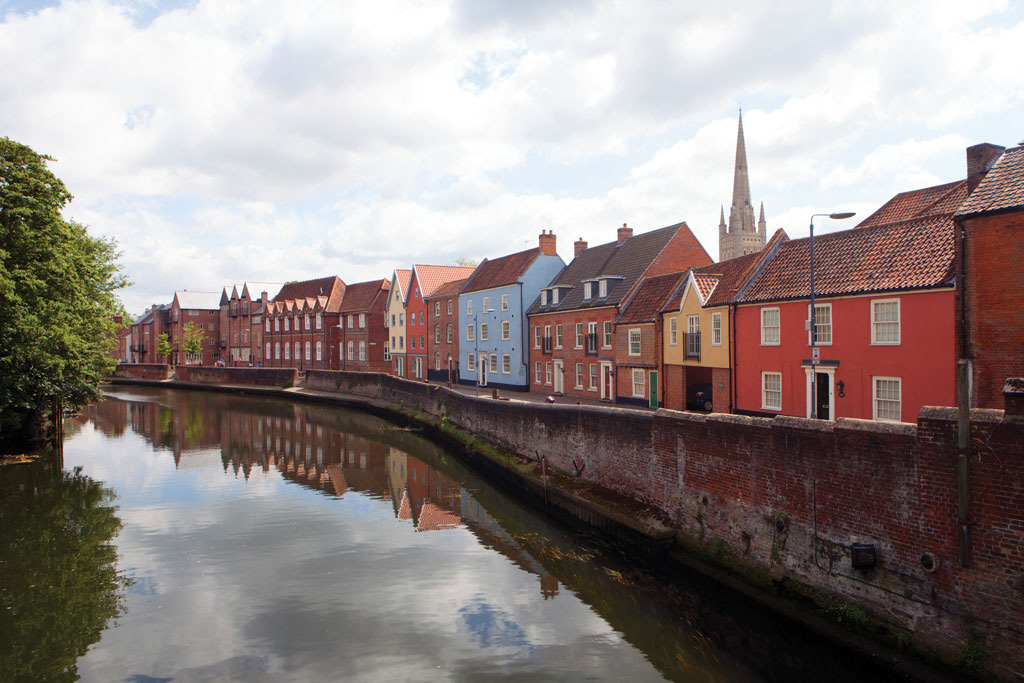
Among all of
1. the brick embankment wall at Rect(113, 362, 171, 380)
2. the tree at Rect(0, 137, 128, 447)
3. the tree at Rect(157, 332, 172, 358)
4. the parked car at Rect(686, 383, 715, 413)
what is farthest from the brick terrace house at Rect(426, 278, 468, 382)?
the tree at Rect(157, 332, 172, 358)

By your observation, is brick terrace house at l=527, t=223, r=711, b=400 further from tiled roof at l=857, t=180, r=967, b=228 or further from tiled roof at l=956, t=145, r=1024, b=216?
tiled roof at l=956, t=145, r=1024, b=216

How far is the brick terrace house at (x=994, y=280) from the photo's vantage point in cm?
1344

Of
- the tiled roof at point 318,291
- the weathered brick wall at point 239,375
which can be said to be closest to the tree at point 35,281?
the weathered brick wall at point 239,375

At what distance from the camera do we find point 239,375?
234 feet

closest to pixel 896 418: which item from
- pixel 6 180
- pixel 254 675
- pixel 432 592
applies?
pixel 432 592

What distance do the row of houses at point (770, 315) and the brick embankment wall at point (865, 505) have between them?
5.09 m

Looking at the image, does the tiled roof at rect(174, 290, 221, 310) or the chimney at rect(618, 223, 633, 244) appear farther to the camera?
the tiled roof at rect(174, 290, 221, 310)

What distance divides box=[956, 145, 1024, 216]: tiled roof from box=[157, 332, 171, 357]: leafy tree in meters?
106

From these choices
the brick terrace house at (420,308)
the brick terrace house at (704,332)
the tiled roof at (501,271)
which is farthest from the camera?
the brick terrace house at (420,308)

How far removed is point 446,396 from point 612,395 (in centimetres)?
955

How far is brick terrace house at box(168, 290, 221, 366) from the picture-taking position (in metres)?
98.4

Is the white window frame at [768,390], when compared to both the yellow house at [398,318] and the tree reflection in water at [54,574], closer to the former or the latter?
the tree reflection in water at [54,574]

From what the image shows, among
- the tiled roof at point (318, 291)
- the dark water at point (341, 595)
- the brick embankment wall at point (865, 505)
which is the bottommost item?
the dark water at point (341, 595)

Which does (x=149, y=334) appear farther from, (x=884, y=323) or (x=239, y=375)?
(x=884, y=323)
